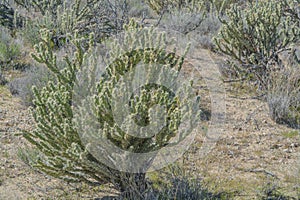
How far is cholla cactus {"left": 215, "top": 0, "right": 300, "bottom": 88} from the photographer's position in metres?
6.86

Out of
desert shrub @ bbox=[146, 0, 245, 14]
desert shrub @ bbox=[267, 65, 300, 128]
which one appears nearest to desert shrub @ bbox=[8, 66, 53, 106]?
desert shrub @ bbox=[267, 65, 300, 128]

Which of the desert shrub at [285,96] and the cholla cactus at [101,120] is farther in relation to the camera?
the desert shrub at [285,96]

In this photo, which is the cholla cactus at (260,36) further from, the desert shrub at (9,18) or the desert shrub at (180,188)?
the desert shrub at (9,18)

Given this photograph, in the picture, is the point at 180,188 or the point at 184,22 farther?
the point at 184,22

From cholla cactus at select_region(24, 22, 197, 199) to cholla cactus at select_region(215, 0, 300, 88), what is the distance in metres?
3.52

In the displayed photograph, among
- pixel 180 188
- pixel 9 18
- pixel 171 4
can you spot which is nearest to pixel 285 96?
pixel 180 188

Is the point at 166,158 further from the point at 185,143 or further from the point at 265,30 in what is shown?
the point at 265,30

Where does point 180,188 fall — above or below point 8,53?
above

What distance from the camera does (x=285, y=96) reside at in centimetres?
589

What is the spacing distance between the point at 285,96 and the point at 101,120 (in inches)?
132

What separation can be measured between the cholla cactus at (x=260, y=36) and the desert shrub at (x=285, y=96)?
0.40 metres

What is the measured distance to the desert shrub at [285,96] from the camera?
19.1ft

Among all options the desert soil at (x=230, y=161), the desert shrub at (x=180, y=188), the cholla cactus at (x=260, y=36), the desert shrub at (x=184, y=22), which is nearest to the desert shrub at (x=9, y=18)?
the desert shrub at (x=184, y=22)

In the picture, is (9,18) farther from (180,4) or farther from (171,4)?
(180,4)
